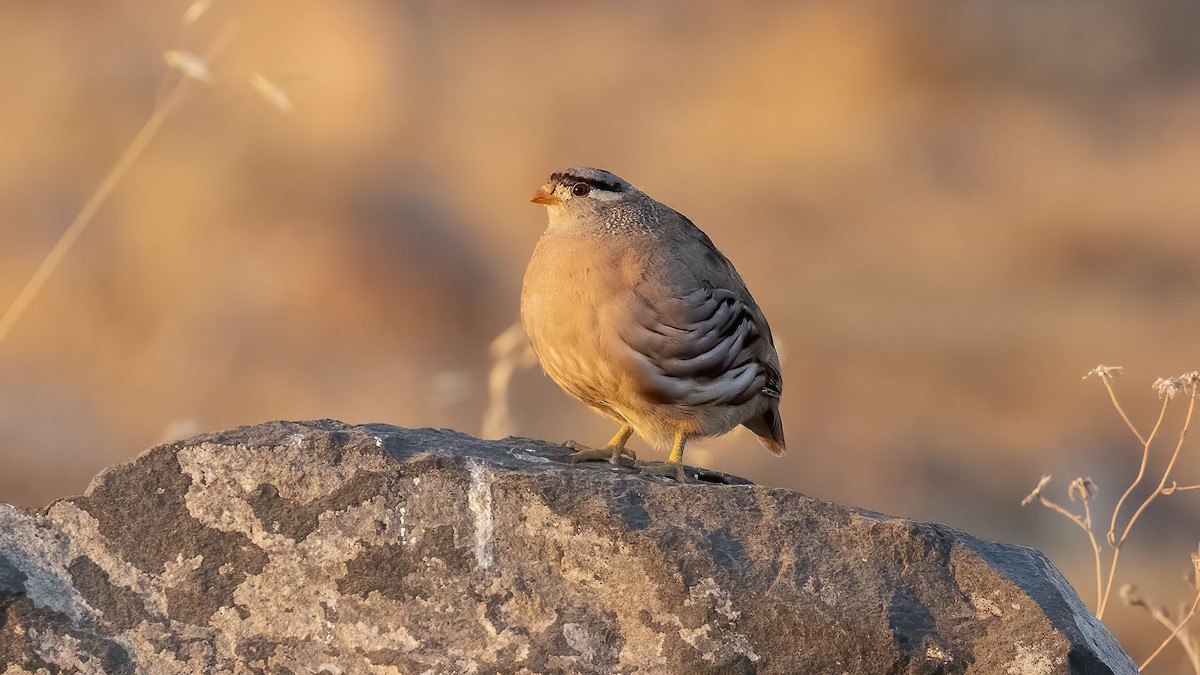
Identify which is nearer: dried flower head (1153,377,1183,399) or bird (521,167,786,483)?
dried flower head (1153,377,1183,399)

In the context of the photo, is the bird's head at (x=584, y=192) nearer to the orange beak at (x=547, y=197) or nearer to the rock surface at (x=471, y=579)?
the orange beak at (x=547, y=197)

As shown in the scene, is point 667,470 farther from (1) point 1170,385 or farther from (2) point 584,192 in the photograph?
(1) point 1170,385

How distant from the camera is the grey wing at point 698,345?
5477 millimetres

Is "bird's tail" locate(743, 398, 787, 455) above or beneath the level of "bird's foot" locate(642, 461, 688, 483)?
above

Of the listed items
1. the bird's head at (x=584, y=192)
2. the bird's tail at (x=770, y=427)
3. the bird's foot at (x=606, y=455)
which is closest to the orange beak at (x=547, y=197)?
the bird's head at (x=584, y=192)

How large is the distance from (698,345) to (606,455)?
54cm

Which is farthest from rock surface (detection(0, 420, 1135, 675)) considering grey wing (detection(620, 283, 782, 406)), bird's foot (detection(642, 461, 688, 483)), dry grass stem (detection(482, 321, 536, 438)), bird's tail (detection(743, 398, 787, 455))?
dry grass stem (detection(482, 321, 536, 438))

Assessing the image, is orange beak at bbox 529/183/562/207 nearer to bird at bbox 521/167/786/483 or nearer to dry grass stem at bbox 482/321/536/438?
bird at bbox 521/167/786/483

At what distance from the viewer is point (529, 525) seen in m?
4.42

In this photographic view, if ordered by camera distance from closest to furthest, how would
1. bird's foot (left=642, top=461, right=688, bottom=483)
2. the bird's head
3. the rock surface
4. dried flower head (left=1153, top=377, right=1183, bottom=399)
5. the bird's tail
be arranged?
1. the rock surface
2. dried flower head (left=1153, top=377, right=1183, bottom=399)
3. bird's foot (left=642, top=461, right=688, bottom=483)
4. the bird's head
5. the bird's tail

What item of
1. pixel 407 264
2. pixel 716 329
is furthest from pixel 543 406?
pixel 716 329

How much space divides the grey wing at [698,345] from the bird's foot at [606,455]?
26cm

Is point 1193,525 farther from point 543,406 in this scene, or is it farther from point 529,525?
point 529,525

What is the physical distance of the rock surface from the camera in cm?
420
